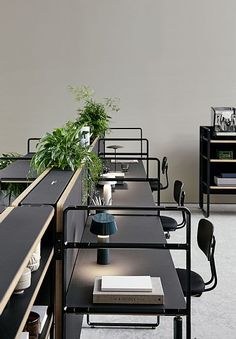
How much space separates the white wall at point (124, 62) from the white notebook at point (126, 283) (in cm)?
475

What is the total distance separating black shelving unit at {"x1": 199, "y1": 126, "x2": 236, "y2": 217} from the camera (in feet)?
20.4

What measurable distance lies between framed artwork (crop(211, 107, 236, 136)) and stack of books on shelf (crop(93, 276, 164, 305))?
14.3 feet

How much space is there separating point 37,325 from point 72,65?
17.3 feet

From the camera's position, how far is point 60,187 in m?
2.41

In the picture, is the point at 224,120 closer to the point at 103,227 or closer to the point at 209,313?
the point at 209,313

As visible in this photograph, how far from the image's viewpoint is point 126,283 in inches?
84.4

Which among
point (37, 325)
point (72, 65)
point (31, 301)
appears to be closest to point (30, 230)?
point (31, 301)

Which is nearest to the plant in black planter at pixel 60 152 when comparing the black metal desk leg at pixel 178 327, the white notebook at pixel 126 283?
the white notebook at pixel 126 283

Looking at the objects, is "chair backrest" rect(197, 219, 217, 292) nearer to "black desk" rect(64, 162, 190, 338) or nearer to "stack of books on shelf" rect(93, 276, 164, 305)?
"black desk" rect(64, 162, 190, 338)

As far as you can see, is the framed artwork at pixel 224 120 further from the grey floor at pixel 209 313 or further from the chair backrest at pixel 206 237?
the chair backrest at pixel 206 237

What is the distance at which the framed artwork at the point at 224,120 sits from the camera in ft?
20.6

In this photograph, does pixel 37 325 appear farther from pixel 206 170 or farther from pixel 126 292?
pixel 206 170

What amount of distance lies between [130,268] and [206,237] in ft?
2.33

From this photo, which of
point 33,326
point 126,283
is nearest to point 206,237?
point 126,283
